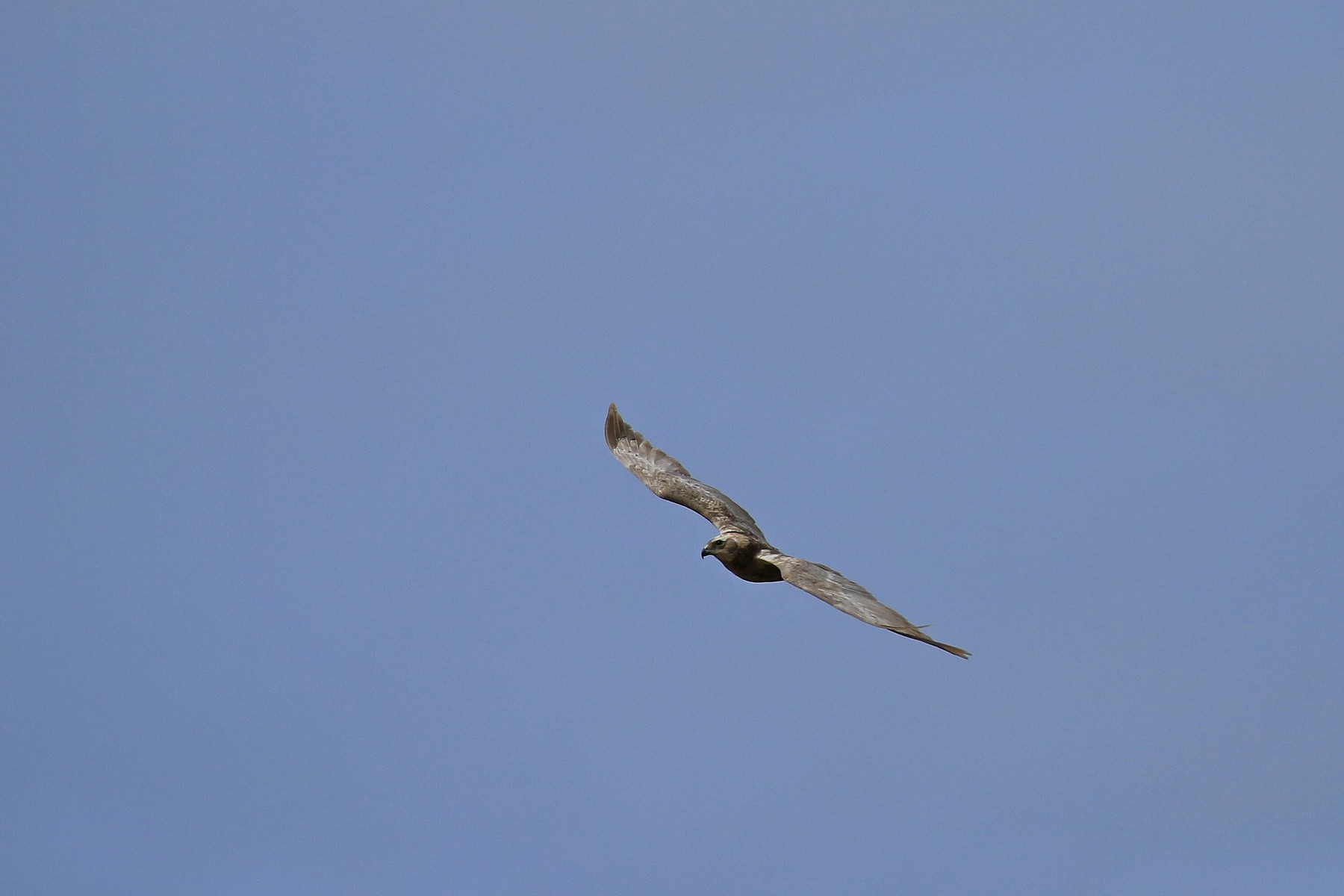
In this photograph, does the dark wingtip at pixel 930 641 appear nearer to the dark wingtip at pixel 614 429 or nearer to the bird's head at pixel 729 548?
the bird's head at pixel 729 548

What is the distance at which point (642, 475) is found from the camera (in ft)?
98.4

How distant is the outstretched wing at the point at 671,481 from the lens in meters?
28.3

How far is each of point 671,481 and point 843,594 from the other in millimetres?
7224

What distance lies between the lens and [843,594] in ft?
75.7

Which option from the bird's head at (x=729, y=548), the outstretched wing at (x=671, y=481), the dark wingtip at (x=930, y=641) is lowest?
the dark wingtip at (x=930, y=641)

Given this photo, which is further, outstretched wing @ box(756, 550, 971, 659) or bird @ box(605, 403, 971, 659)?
bird @ box(605, 403, 971, 659)

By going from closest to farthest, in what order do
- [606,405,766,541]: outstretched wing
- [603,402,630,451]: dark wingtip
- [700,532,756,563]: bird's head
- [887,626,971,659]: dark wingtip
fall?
[887,626,971,659]: dark wingtip → [700,532,756,563]: bird's head → [606,405,766,541]: outstretched wing → [603,402,630,451]: dark wingtip

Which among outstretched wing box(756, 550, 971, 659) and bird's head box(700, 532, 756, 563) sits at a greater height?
bird's head box(700, 532, 756, 563)

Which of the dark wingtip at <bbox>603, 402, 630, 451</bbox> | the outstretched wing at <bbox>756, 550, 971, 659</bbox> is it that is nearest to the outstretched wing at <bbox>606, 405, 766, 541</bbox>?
the dark wingtip at <bbox>603, 402, 630, 451</bbox>

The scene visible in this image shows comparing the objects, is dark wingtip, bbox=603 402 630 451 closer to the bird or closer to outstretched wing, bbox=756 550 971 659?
the bird

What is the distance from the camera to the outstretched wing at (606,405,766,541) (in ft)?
92.8

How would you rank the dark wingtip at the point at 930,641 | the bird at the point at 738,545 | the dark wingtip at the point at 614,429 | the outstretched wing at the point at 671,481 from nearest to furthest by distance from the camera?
the dark wingtip at the point at 930,641, the bird at the point at 738,545, the outstretched wing at the point at 671,481, the dark wingtip at the point at 614,429

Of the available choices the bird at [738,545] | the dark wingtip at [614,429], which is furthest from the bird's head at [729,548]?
the dark wingtip at [614,429]

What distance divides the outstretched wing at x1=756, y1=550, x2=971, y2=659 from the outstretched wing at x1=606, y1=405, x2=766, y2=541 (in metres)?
2.12
